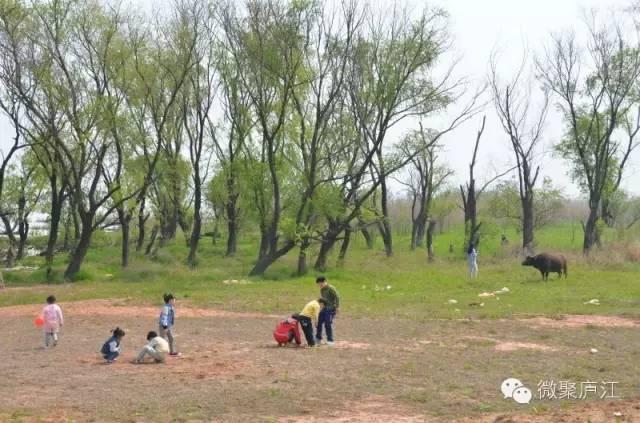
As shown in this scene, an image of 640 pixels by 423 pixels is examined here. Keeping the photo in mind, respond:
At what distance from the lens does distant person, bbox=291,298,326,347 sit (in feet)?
53.9

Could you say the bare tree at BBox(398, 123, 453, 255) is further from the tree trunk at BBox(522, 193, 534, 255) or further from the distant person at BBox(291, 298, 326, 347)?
the distant person at BBox(291, 298, 326, 347)

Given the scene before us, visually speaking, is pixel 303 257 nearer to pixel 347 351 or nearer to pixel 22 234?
pixel 347 351

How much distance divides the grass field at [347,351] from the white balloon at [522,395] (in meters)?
0.16

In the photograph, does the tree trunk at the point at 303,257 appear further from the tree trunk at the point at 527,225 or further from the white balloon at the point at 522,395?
the white balloon at the point at 522,395

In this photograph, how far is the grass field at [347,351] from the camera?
425 inches

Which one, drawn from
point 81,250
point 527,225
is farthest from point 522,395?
point 527,225

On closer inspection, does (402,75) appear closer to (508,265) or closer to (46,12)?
(508,265)

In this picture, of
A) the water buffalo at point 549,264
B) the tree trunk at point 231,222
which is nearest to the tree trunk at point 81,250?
the tree trunk at point 231,222

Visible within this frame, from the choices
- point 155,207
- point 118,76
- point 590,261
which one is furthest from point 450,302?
point 155,207

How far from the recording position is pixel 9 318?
23250 mm

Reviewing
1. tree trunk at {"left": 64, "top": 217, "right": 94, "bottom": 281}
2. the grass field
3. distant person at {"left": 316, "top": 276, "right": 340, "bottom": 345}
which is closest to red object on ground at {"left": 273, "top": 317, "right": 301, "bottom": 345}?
the grass field

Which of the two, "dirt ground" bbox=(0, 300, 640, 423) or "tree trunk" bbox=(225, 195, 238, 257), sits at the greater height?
"tree trunk" bbox=(225, 195, 238, 257)

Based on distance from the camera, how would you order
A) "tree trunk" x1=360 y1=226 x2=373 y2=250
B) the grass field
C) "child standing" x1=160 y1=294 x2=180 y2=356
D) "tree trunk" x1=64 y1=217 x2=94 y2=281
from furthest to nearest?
"tree trunk" x1=360 y1=226 x2=373 y2=250 → "tree trunk" x1=64 y1=217 x2=94 y2=281 → "child standing" x1=160 y1=294 x2=180 y2=356 → the grass field

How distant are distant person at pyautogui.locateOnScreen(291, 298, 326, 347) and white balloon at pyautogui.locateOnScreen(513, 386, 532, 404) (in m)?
5.62
